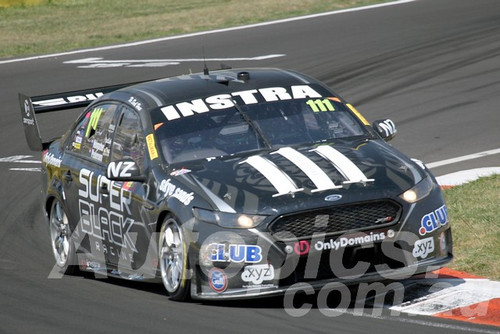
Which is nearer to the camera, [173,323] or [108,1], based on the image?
[173,323]

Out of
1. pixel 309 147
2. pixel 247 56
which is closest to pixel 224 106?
pixel 309 147

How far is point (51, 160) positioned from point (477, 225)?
3641 millimetres

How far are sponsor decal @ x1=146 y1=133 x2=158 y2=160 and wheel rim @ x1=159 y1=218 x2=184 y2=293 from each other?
0.69 meters

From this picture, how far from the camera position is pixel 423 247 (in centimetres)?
729

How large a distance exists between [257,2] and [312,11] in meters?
3.16

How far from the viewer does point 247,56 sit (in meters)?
20.6

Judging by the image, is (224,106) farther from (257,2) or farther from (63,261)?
(257,2)

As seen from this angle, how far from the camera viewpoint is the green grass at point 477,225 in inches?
312

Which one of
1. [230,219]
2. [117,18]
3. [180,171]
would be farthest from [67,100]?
[117,18]

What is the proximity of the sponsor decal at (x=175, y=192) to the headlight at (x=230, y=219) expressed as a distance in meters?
0.19

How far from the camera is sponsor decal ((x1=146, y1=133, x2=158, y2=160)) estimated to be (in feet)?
26.4

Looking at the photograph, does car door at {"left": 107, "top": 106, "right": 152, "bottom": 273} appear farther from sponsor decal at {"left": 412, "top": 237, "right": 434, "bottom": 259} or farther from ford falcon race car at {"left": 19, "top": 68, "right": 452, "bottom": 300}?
→ sponsor decal at {"left": 412, "top": 237, "right": 434, "bottom": 259}

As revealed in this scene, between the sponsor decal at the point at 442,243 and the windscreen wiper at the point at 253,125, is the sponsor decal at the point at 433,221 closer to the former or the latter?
the sponsor decal at the point at 442,243

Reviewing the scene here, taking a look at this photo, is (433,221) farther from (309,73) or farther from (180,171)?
(309,73)
